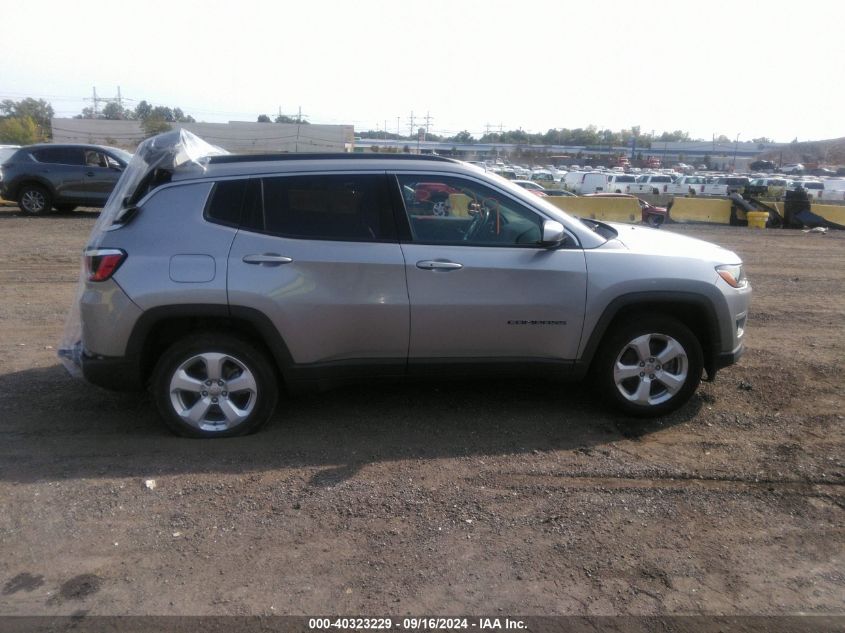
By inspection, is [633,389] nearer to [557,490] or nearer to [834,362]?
[557,490]

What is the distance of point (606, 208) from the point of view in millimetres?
22250

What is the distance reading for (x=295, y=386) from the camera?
479 centimetres

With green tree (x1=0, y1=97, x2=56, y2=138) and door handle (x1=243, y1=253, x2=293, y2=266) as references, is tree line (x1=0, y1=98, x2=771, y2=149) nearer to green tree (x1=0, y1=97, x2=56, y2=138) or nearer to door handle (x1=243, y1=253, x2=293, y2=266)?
green tree (x1=0, y1=97, x2=56, y2=138)

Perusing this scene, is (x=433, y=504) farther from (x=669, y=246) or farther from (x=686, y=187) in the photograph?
(x=686, y=187)

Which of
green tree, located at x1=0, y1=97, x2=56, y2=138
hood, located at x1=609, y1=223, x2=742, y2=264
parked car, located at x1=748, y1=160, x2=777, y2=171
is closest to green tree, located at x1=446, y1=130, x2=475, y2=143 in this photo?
parked car, located at x1=748, y1=160, x2=777, y2=171

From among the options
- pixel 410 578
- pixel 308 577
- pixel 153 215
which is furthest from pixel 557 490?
pixel 153 215

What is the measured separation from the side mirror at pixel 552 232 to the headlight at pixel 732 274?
1.21m

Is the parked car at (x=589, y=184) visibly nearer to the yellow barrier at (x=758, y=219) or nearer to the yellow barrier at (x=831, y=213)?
the yellow barrier at (x=831, y=213)

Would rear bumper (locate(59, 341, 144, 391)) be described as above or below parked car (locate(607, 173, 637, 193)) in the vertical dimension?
below

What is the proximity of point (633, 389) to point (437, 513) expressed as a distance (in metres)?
1.93

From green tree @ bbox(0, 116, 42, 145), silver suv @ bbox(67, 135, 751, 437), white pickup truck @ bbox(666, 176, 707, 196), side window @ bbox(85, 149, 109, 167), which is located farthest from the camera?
green tree @ bbox(0, 116, 42, 145)

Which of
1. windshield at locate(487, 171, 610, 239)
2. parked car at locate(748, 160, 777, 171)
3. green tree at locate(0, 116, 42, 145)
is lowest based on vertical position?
windshield at locate(487, 171, 610, 239)

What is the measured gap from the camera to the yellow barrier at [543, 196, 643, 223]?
71.7 feet

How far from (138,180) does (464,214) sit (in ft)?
7.35
